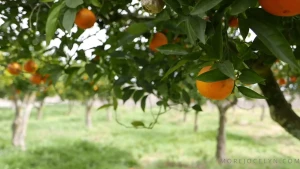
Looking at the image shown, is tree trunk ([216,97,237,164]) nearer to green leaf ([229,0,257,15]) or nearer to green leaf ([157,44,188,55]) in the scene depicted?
A: green leaf ([157,44,188,55])

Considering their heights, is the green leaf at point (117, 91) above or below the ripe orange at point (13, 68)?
below

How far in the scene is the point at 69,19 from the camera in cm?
78

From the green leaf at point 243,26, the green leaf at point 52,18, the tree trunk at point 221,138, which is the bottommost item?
the tree trunk at point 221,138

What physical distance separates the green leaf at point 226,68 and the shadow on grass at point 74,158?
465 centimetres

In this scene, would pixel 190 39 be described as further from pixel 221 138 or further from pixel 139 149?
pixel 139 149

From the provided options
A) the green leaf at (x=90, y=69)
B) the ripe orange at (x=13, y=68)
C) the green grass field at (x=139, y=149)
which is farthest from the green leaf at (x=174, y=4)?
the green grass field at (x=139, y=149)

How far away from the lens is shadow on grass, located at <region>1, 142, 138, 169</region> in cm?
523

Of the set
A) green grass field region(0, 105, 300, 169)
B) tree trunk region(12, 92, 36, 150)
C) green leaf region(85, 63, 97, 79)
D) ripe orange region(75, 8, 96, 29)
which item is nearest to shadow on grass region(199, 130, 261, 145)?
green grass field region(0, 105, 300, 169)

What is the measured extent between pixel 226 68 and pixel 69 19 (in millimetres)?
381

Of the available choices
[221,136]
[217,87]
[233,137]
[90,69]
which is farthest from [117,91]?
[233,137]

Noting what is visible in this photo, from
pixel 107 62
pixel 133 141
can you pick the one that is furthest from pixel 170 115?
pixel 107 62

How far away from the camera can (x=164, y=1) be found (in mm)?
653

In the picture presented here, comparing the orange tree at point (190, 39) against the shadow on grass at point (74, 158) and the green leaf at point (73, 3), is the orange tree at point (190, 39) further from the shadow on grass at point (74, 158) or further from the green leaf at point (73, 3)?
the shadow on grass at point (74, 158)

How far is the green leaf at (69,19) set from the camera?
30.7 inches
